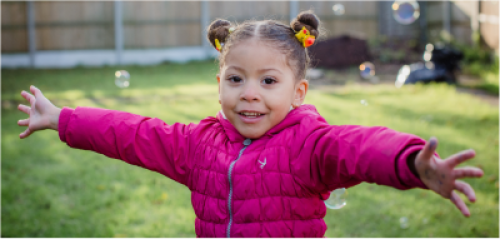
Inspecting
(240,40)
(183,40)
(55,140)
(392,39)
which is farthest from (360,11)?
(240,40)

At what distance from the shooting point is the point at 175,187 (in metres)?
3.65

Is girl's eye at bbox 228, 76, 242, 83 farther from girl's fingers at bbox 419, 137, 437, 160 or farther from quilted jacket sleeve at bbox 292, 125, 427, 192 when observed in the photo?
girl's fingers at bbox 419, 137, 437, 160

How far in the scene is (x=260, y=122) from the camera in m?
1.72

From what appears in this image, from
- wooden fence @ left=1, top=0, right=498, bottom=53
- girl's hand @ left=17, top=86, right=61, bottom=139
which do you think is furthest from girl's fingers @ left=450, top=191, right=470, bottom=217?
wooden fence @ left=1, top=0, right=498, bottom=53

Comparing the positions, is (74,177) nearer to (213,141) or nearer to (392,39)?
(213,141)

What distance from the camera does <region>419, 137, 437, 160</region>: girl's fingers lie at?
4.02ft

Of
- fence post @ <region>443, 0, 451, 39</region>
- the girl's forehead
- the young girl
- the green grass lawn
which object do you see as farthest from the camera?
fence post @ <region>443, 0, 451, 39</region>

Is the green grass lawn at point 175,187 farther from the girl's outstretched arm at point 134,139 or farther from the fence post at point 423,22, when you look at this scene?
the fence post at point 423,22

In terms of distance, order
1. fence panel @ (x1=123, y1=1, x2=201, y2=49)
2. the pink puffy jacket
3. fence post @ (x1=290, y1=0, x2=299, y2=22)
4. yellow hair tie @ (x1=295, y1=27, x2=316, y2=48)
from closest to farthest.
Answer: the pink puffy jacket, yellow hair tie @ (x1=295, y1=27, x2=316, y2=48), fence panel @ (x1=123, y1=1, x2=201, y2=49), fence post @ (x1=290, y1=0, x2=299, y2=22)

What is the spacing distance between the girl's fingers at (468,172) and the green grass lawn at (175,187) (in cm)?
178

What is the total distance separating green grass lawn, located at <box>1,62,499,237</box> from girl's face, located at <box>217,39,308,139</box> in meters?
1.44

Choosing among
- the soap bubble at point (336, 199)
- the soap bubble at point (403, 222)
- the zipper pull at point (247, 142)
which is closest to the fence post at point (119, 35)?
the soap bubble at point (403, 222)

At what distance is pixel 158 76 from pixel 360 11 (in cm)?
617

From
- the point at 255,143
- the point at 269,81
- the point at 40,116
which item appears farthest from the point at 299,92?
the point at 40,116
